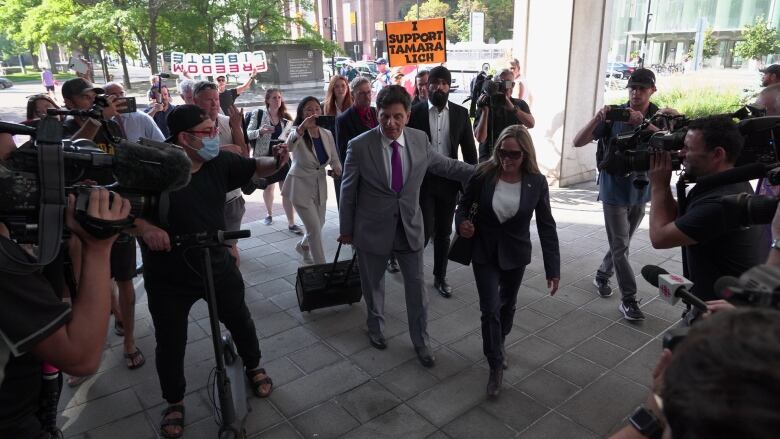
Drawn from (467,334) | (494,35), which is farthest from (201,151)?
(494,35)

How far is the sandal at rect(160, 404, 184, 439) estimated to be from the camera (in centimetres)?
313

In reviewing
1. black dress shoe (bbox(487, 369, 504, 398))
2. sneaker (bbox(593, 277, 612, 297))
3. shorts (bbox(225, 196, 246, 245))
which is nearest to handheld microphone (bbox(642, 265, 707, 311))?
black dress shoe (bbox(487, 369, 504, 398))

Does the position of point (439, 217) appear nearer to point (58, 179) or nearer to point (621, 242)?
point (621, 242)

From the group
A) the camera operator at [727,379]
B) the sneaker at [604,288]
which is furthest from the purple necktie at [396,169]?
the camera operator at [727,379]

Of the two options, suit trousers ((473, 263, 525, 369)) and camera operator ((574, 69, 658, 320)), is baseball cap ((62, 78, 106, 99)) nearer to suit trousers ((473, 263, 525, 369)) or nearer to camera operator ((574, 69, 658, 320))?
suit trousers ((473, 263, 525, 369))

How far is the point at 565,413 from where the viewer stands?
3287 millimetres

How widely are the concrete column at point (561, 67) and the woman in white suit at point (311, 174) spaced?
441 centimetres

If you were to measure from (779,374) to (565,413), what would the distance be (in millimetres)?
2723

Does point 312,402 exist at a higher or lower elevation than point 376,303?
lower

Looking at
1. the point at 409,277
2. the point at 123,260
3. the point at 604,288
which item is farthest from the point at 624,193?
the point at 123,260

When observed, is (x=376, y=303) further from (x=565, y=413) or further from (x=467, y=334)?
(x=565, y=413)

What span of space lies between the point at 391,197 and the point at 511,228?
2.92 ft

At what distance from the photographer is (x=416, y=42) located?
7.74m

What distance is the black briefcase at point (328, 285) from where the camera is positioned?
462 centimetres
